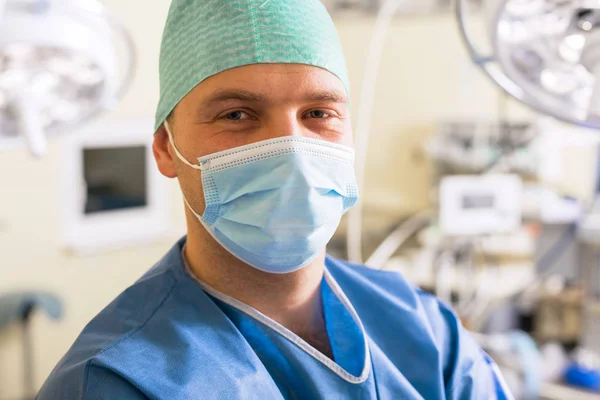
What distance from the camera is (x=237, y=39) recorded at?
35.6 inches

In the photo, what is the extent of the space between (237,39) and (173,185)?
2304 mm

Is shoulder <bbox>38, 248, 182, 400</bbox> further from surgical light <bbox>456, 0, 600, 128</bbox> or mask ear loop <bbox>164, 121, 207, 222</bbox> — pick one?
surgical light <bbox>456, 0, 600, 128</bbox>

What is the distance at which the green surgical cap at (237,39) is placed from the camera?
2.97 ft

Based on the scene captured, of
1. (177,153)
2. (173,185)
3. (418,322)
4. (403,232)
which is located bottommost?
(403,232)

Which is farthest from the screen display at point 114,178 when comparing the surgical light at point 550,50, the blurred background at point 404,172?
the surgical light at point 550,50

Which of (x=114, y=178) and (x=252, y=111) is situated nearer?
(x=252, y=111)

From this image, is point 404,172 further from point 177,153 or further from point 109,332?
point 109,332

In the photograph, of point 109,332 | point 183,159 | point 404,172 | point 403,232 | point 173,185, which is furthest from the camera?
point 404,172

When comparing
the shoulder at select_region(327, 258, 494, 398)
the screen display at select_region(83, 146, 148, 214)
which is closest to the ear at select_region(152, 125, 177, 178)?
the shoulder at select_region(327, 258, 494, 398)

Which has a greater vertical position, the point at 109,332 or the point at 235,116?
the point at 235,116

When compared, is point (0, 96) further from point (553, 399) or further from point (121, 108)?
point (121, 108)

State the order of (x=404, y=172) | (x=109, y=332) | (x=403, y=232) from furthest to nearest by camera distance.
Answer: (x=404, y=172), (x=403, y=232), (x=109, y=332)

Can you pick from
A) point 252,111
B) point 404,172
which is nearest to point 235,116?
point 252,111

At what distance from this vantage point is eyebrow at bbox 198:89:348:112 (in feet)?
2.92
